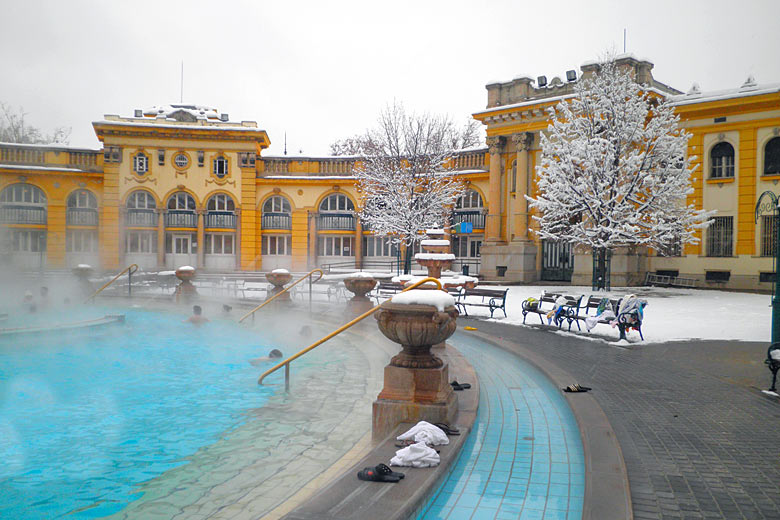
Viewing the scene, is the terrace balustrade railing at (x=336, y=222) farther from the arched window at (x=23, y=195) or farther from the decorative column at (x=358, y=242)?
the arched window at (x=23, y=195)

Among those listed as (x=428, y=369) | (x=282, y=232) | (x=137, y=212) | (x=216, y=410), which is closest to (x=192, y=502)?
(x=428, y=369)

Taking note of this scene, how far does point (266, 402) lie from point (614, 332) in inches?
375

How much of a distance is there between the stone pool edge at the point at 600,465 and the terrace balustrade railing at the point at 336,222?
1292 inches

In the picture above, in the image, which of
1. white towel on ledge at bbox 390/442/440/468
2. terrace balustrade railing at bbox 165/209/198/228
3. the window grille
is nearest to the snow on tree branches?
the window grille

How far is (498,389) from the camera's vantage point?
7.89 metres

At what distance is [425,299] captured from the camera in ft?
18.4

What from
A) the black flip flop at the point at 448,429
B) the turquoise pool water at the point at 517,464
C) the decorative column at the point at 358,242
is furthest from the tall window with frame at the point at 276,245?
the black flip flop at the point at 448,429

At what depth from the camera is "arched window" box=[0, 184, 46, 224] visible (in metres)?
38.4

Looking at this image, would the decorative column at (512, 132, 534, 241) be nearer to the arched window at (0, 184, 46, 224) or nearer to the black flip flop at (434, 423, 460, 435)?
the black flip flop at (434, 423, 460, 435)

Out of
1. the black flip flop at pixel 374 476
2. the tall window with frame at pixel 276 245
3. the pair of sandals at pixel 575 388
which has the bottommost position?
the pair of sandals at pixel 575 388

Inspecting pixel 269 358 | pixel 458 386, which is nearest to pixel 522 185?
pixel 269 358

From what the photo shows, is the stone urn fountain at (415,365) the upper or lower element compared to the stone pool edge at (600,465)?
upper

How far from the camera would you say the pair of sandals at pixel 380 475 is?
4.19 m

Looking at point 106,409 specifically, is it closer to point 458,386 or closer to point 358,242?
point 458,386
